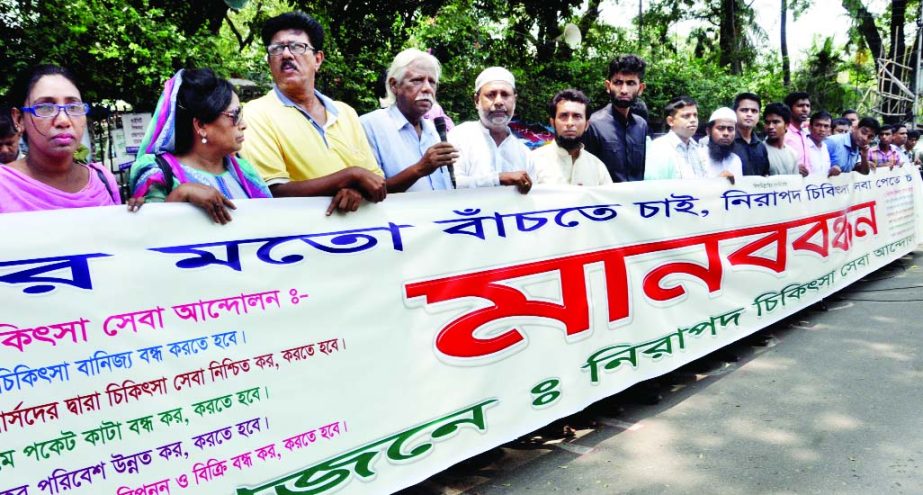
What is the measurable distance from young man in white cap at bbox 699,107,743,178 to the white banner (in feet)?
5.22

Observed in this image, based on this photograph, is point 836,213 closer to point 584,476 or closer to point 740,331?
point 740,331

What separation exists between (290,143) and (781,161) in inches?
197

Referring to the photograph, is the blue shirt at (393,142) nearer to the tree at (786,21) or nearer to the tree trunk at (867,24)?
the tree trunk at (867,24)

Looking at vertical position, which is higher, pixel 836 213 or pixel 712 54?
pixel 712 54

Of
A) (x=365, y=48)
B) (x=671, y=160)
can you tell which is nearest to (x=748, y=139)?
(x=671, y=160)

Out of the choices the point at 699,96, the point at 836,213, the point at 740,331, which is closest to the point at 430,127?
the point at 740,331

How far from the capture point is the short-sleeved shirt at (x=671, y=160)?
198 inches

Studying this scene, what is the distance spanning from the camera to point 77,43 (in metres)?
6.86

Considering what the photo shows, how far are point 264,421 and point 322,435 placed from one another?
0.22 m

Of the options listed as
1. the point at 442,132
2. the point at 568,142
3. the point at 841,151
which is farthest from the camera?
the point at 841,151

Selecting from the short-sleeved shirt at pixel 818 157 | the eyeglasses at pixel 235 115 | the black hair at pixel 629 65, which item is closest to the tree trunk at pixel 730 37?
the short-sleeved shirt at pixel 818 157

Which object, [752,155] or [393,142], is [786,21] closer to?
[752,155]

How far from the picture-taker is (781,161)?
625 cm

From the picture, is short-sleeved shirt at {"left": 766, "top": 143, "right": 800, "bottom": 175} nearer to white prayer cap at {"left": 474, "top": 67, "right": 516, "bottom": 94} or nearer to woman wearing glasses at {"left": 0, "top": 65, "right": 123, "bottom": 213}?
white prayer cap at {"left": 474, "top": 67, "right": 516, "bottom": 94}
